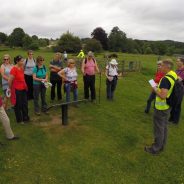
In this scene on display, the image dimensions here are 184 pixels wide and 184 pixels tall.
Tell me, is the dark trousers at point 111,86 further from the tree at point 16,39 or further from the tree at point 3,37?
the tree at point 3,37

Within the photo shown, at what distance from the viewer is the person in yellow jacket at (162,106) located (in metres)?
5.50

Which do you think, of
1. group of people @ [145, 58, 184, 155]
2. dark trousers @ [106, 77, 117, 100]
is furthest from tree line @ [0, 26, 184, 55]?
group of people @ [145, 58, 184, 155]

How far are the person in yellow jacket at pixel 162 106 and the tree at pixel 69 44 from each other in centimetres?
5143

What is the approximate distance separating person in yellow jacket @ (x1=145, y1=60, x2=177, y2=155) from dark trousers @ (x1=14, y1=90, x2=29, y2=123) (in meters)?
3.75

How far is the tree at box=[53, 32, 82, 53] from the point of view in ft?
186

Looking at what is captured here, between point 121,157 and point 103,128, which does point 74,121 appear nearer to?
point 103,128

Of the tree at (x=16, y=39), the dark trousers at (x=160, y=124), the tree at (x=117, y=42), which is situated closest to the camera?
the dark trousers at (x=160, y=124)

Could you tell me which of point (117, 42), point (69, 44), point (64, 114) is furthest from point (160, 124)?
point (117, 42)

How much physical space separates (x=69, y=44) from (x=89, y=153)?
52051mm

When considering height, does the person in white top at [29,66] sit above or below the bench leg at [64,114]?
above

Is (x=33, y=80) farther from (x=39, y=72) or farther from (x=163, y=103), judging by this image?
(x=163, y=103)

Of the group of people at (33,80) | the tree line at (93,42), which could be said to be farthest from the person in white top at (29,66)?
the tree line at (93,42)

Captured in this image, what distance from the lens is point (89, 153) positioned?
625 centimetres

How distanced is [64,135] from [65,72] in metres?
2.68
